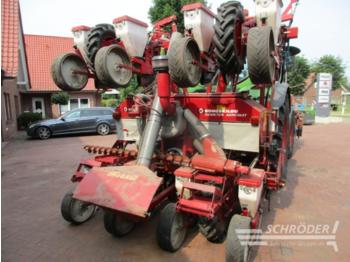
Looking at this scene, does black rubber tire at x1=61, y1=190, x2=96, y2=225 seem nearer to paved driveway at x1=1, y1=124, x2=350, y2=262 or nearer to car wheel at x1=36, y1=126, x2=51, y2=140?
paved driveway at x1=1, y1=124, x2=350, y2=262

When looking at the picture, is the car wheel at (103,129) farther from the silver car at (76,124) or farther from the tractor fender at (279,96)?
the tractor fender at (279,96)

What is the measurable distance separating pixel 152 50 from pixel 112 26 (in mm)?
658

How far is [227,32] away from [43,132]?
11.7m

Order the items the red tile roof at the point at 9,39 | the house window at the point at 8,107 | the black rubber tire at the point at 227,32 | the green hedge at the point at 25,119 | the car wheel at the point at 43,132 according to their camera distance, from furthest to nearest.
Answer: the green hedge at the point at 25,119 → the house window at the point at 8,107 → the car wheel at the point at 43,132 → the red tile roof at the point at 9,39 → the black rubber tire at the point at 227,32

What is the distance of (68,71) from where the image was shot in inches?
147

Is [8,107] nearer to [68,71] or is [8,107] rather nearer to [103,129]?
[103,129]

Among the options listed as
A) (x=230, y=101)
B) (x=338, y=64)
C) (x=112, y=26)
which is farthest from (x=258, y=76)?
(x=338, y=64)

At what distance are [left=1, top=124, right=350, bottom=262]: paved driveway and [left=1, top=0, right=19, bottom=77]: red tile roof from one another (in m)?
5.21

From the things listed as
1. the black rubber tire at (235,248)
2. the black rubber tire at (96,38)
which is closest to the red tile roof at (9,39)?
the black rubber tire at (96,38)

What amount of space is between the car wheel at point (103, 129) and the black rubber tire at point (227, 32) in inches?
437

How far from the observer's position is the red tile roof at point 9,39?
1055 cm

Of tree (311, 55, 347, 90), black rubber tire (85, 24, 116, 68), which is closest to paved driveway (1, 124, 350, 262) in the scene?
black rubber tire (85, 24, 116, 68)

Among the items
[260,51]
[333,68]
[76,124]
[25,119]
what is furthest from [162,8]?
[333,68]

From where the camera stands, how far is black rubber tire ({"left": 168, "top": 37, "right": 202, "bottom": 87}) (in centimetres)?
273
